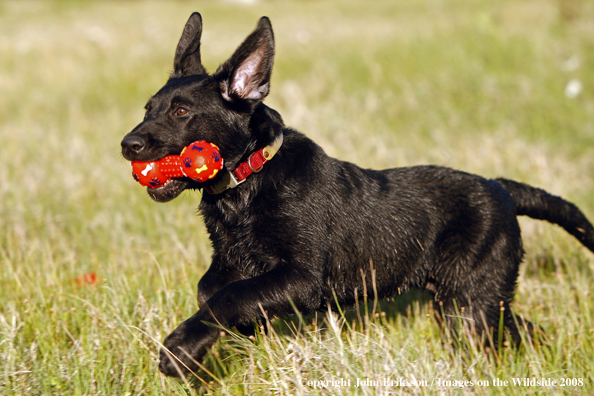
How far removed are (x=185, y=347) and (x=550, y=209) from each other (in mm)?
2196

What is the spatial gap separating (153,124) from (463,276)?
5.83 feet

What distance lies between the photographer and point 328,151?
6355 mm

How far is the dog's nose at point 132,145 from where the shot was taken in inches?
98.0

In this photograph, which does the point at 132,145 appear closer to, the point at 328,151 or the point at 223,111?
the point at 223,111

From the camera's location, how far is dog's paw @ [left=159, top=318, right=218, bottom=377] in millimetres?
2359

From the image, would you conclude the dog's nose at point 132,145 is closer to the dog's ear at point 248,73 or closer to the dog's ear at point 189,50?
the dog's ear at point 248,73

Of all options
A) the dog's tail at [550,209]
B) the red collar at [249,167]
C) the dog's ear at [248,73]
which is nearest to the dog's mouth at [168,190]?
the red collar at [249,167]

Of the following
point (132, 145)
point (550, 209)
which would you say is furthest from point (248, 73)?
point (550, 209)

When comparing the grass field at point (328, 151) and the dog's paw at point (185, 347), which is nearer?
the dog's paw at point (185, 347)

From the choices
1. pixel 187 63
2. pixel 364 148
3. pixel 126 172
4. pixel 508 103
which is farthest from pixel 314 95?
pixel 187 63

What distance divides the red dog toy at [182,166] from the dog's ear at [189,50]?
0.74m

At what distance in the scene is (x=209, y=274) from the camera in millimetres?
2924

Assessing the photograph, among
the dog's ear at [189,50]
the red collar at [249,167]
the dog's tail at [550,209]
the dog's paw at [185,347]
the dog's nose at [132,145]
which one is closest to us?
the dog's paw at [185,347]

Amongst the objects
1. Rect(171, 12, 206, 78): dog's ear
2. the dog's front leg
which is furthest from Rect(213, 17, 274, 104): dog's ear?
the dog's front leg
